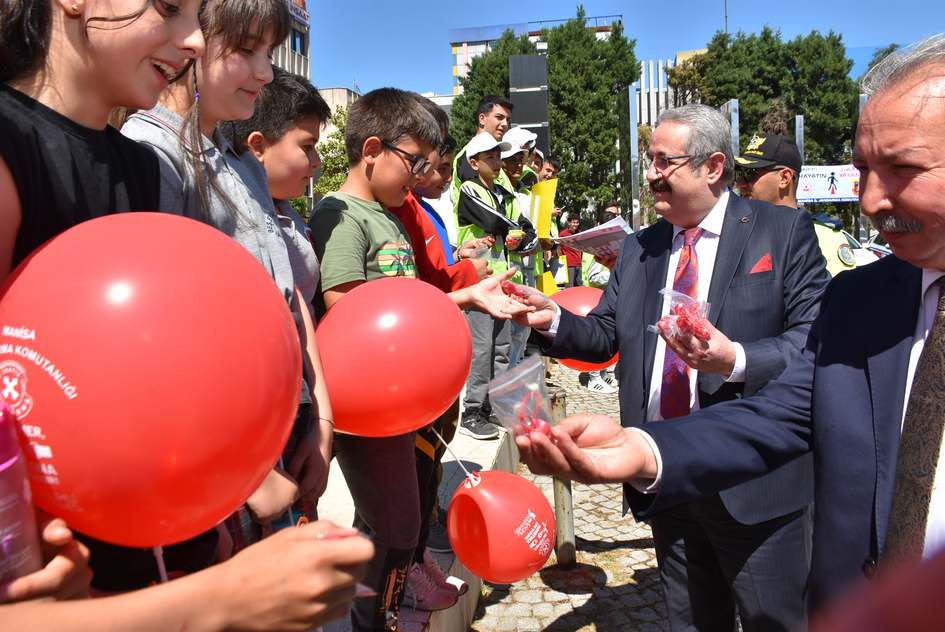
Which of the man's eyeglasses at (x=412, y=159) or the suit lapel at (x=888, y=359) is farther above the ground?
the man's eyeglasses at (x=412, y=159)

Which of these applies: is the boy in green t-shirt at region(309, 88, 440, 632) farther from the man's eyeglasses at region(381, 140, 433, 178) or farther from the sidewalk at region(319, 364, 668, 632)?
the sidewalk at region(319, 364, 668, 632)

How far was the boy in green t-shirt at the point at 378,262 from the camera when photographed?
2557 mm

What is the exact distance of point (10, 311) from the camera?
1024 millimetres

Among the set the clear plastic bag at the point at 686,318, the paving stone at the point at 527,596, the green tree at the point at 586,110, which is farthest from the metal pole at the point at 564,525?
the green tree at the point at 586,110

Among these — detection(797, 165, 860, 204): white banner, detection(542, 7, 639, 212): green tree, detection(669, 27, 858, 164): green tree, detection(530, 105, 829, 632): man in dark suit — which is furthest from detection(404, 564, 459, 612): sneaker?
detection(669, 27, 858, 164): green tree

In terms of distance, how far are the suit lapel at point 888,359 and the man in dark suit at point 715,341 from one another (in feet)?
2.22

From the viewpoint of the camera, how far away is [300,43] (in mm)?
43219

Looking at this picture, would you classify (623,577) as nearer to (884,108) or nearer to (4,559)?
(884,108)

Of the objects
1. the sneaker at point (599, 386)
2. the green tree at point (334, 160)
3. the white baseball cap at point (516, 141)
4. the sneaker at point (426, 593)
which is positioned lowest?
the sneaker at point (599, 386)

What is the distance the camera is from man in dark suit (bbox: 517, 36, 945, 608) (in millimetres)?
1522

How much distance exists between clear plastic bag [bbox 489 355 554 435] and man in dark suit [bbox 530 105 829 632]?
0.60m

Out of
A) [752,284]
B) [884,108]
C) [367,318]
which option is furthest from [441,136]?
[884,108]

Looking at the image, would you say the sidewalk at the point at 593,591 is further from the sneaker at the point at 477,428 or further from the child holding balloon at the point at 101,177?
the child holding balloon at the point at 101,177

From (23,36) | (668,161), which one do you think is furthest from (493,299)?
(23,36)
